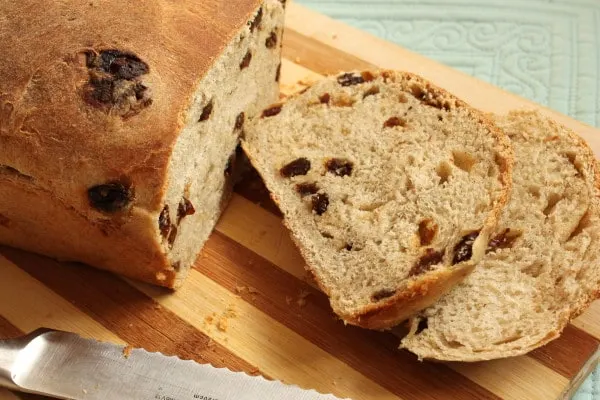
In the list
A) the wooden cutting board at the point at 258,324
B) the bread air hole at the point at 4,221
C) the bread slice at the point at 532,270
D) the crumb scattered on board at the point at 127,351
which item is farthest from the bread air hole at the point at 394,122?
the bread air hole at the point at 4,221

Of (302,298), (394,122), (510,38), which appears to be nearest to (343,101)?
(394,122)

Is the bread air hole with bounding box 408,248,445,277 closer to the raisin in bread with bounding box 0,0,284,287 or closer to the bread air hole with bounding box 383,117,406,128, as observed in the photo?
the bread air hole with bounding box 383,117,406,128

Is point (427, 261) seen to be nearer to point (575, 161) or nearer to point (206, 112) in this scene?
point (575, 161)

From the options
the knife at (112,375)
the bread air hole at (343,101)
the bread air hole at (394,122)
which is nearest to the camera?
the knife at (112,375)

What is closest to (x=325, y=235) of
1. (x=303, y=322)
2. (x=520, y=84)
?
(x=303, y=322)

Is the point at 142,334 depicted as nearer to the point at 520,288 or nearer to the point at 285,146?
the point at 285,146

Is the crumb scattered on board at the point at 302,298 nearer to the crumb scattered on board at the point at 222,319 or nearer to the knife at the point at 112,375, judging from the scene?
the crumb scattered on board at the point at 222,319

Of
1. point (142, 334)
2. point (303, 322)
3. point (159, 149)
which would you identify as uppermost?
point (159, 149)
